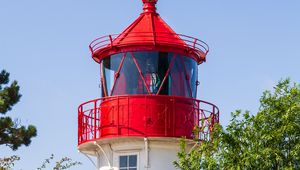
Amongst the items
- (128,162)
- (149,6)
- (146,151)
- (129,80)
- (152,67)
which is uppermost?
(149,6)

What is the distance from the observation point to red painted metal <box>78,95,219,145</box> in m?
28.6

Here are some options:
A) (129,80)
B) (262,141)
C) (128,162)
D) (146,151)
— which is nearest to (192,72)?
(129,80)

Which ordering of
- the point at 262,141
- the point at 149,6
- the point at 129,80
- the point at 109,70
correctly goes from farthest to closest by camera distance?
the point at 149,6 → the point at 109,70 → the point at 129,80 → the point at 262,141

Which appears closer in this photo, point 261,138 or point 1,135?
point 261,138

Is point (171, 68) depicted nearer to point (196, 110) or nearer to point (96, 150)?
point (196, 110)

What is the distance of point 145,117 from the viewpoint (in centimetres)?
2870

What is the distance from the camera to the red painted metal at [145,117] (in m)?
28.6

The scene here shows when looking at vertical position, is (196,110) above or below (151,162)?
above

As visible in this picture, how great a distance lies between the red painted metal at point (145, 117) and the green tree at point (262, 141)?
491 cm

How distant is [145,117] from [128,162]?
5.53 feet

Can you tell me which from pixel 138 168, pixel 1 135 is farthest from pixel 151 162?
pixel 1 135

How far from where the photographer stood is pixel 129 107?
28828 millimetres

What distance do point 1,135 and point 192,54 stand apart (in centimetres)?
709

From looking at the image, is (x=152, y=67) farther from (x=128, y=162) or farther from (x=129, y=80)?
(x=128, y=162)
